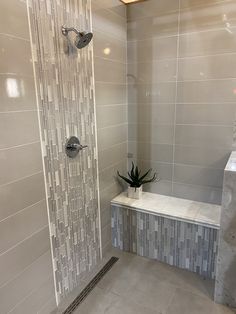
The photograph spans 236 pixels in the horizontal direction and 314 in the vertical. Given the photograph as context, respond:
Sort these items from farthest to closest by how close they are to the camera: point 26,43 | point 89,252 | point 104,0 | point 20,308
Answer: point 89,252
point 104,0
point 20,308
point 26,43

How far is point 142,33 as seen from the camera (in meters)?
2.07

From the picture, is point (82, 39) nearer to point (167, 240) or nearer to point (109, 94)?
point (109, 94)

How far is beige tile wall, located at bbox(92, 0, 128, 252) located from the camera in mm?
1804

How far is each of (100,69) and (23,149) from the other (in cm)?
94

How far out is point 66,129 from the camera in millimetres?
1541

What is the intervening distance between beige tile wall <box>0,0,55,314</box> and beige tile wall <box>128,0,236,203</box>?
118 centimetres

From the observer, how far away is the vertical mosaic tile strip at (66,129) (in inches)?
52.4

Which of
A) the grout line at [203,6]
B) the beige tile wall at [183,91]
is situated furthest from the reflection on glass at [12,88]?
the grout line at [203,6]

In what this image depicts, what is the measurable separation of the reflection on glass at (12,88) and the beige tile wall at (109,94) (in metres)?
0.73

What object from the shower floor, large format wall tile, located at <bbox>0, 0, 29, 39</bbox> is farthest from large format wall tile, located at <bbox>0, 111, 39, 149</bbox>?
the shower floor

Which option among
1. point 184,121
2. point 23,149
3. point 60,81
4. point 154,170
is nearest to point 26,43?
point 60,81

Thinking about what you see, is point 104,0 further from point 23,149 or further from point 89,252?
point 89,252

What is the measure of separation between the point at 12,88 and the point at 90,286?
1.53 metres

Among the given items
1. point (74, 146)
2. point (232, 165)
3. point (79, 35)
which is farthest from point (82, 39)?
point (232, 165)
